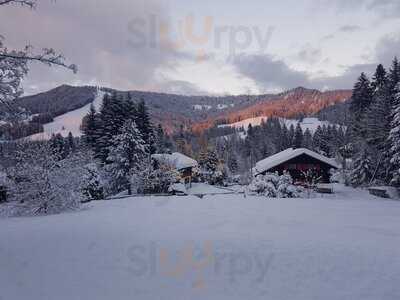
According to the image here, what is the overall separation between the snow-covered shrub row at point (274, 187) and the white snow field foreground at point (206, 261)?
32.6ft

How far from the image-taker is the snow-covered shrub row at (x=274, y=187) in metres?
18.9

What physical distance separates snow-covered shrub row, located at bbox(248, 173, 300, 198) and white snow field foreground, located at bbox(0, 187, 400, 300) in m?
9.92

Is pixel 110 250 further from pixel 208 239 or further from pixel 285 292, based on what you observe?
pixel 285 292

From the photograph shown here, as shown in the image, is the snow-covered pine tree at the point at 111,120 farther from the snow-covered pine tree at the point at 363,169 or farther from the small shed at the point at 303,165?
the snow-covered pine tree at the point at 363,169

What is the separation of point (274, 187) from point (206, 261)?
45.6ft

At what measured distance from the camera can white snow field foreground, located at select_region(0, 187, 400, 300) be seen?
5.25m

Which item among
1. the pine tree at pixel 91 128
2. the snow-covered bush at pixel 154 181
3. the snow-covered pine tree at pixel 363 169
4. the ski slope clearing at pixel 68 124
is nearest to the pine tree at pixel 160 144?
the pine tree at pixel 91 128

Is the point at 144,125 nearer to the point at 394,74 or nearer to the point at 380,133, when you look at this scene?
the point at 380,133

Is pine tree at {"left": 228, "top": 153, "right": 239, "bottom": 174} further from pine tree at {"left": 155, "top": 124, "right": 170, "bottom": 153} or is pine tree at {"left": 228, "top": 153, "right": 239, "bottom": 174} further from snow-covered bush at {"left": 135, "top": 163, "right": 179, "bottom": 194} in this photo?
snow-covered bush at {"left": 135, "top": 163, "right": 179, "bottom": 194}

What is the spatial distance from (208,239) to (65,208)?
1108 cm

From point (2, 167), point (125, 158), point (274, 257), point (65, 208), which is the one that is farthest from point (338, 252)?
point (125, 158)

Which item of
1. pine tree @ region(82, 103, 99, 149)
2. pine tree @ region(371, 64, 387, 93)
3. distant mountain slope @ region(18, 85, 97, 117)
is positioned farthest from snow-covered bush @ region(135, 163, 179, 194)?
distant mountain slope @ region(18, 85, 97, 117)

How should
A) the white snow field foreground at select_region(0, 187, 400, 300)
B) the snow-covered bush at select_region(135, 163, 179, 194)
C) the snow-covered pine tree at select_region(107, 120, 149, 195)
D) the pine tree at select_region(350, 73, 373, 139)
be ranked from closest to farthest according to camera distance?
the white snow field foreground at select_region(0, 187, 400, 300) → the snow-covered bush at select_region(135, 163, 179, 194) → the snow-covered pine tree at select_region(107, 120, 149, 195) → the pine tree at select_region(350, 73, 373, 139)

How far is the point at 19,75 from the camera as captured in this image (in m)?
7.50
